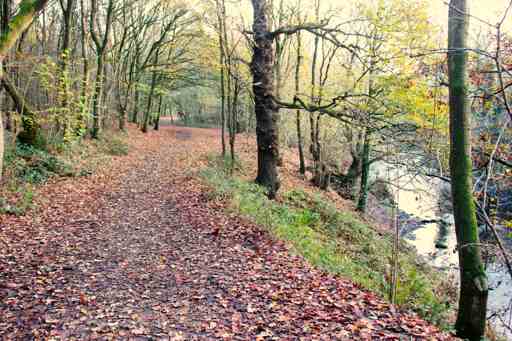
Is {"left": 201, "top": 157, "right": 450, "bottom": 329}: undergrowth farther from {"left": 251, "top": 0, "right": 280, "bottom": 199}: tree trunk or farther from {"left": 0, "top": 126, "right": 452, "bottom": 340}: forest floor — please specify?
{"left": 251, "top": 0, "right": 280, "bottom": 199}: tree trunk

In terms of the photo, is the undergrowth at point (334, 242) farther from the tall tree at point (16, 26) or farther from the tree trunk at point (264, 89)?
the tall tree at point (16, 26)

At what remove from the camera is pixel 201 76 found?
1377 inches

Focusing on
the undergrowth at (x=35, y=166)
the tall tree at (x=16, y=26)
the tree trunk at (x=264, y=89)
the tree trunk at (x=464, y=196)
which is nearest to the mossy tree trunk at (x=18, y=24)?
the tall tree at (x=16, y=26)

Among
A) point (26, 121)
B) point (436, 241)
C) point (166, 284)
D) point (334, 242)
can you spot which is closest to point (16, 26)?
point (166, 284)

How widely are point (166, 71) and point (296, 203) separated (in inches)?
836

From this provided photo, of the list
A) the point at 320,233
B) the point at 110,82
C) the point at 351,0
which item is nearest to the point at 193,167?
the point at 320,233

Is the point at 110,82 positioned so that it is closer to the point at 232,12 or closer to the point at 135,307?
the point at 232,12

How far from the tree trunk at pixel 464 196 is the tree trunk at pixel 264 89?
22.0ft

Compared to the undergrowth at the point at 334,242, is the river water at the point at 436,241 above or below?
below

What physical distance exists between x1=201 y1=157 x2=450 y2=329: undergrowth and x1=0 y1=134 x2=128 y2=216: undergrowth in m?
4.81

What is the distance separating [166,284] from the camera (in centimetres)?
626

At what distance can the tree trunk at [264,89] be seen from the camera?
463 inches

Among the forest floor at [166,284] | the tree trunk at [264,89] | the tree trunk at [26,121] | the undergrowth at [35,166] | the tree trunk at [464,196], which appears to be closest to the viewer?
the forest floor at [166,284]

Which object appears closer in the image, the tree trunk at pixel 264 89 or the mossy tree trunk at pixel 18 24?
the mossy tree trunk at pixel 18 24
